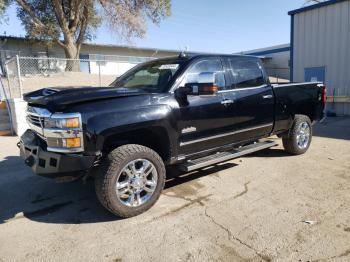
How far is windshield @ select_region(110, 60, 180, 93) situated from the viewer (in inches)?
160

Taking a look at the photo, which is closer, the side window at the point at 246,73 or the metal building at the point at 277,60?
the side window at the point at 246,73

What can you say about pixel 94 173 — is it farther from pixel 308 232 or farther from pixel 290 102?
pixel 290 102

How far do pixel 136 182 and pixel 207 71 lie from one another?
1.90m

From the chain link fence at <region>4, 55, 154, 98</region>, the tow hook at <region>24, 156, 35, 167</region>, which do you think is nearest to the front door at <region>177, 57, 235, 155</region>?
the tow hook at <region>24, 156, 35, 167</region>

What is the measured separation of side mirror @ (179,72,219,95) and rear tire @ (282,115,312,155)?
261cm

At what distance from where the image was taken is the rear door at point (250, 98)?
4695 mm

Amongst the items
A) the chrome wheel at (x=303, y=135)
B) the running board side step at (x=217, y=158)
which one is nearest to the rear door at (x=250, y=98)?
the running board side step at (x=217, y=158)

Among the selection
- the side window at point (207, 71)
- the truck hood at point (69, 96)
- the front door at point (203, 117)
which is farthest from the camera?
the side window at point (207, 71)

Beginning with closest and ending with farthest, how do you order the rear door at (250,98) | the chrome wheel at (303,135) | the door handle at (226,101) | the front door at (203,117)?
the front door at (203,117)
the door handle at (226,101)
the rear door at (250,98)
the chrome wheel at (303,135)

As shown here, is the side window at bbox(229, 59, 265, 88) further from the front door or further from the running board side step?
the running board side step

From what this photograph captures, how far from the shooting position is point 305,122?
19.6ft

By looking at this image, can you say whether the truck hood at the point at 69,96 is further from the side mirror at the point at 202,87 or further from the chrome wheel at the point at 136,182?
the chrome wheel at the point at 136,182

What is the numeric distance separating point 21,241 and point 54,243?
0.36 m

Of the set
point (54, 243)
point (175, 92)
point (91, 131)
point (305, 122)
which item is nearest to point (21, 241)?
point (54, 243)
